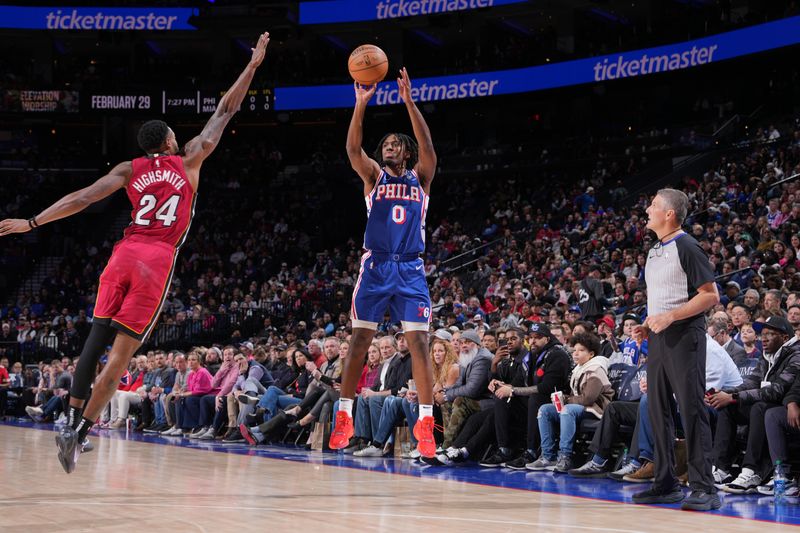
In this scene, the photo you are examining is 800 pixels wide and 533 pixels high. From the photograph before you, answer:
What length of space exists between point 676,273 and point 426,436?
7.04 feet

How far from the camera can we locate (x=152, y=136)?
6312mm

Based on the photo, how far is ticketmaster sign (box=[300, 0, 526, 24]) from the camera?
1023 inches

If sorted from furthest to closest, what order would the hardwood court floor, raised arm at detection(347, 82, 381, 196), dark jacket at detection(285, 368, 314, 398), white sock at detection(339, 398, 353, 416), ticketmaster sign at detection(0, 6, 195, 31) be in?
1. ticketmaster sign at detection(0, 6, 195, 31)
2. dark jacket at detection(285, 368, 314, 398)
3. white sock at detection(339, 398, 353, 416)
4. raised arm at detection(347, 82, 381, 196)
5. the hardwood court floor

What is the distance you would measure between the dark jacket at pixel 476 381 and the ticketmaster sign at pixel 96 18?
22006 mm

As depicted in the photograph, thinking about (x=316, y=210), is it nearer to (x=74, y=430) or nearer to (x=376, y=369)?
(x=376, y=369)

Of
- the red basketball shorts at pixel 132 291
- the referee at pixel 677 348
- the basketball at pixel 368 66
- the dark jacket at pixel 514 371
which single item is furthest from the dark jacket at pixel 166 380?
the referee at pixel 677 348

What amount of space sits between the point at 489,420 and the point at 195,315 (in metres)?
13.9

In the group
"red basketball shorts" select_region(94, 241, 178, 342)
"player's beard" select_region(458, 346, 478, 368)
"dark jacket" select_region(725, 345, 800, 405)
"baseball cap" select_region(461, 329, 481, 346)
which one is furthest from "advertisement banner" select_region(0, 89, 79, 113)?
"dark jacket" select_region(725, 345, 800, 405)

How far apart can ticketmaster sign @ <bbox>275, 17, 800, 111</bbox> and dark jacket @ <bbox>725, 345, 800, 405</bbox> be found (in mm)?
15295

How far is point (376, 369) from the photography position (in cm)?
1134

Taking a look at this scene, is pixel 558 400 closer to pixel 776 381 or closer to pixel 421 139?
pixel 776 381

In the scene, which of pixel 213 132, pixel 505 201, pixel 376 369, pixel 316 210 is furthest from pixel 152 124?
pixel 316 210

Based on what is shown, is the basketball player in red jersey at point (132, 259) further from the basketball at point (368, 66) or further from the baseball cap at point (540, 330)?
the baseball cap at point (540, 330)

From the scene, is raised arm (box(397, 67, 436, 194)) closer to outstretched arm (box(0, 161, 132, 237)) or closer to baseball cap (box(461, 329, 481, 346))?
outstretched arm (box(0, 161, 132, 237))
